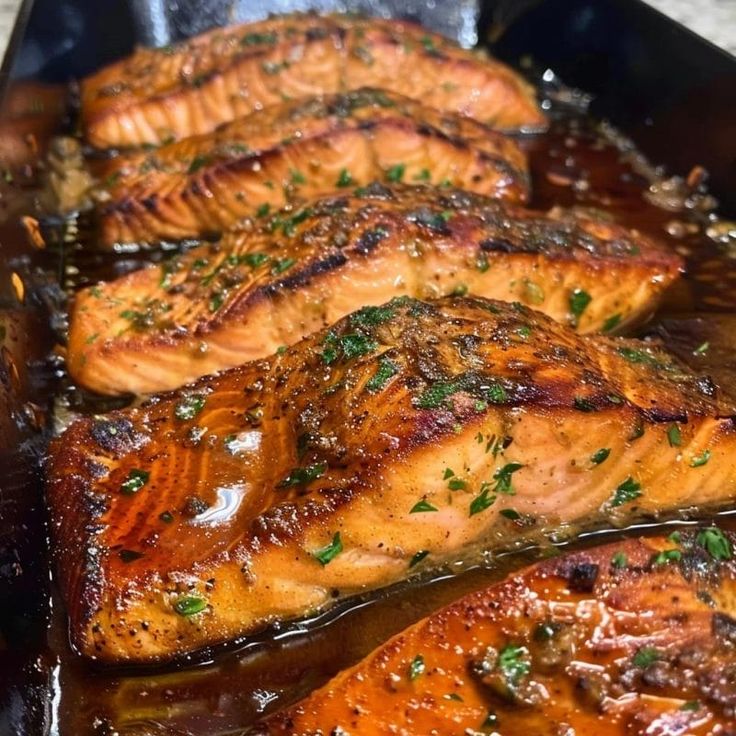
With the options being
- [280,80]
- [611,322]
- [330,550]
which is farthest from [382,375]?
[280,80]

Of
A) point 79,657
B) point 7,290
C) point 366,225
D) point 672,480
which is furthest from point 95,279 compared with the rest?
point 672,480

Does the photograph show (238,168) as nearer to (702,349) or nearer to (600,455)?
(702,349)

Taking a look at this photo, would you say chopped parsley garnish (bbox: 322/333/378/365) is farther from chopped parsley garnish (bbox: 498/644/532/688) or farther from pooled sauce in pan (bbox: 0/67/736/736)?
chopped parsley garnish (bbox: 498/644/532/688)

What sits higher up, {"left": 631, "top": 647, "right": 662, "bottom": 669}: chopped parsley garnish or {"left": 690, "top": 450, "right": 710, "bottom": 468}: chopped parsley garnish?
{"left": 690, "top": 450, "right": 710, "bottom": 468}: chopped parsley garnish

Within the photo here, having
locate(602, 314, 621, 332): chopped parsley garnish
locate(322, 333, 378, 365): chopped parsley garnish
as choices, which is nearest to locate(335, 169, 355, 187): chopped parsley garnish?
locate(602, 314, 621, 332): chopped parsley garnish

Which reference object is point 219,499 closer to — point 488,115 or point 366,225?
point 366,225

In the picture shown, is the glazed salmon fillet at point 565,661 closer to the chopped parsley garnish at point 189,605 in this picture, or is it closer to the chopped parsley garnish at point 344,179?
the chopped parsley garnish at point 189,605

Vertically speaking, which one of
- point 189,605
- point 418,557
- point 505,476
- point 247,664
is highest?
point 505,476

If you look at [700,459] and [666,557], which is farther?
[700,459]
